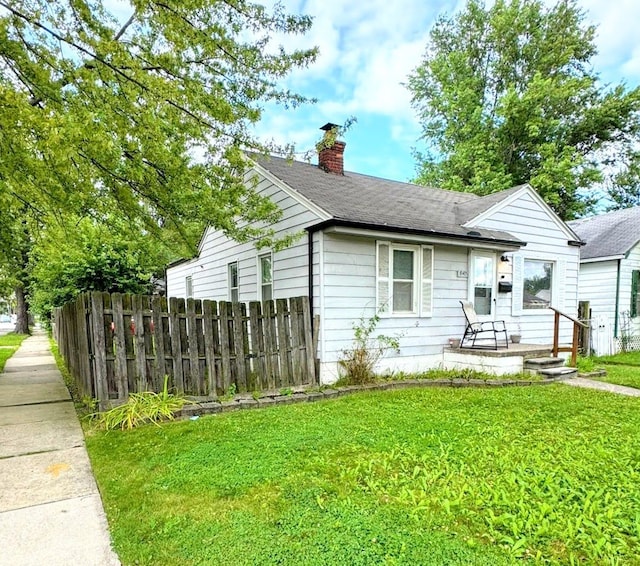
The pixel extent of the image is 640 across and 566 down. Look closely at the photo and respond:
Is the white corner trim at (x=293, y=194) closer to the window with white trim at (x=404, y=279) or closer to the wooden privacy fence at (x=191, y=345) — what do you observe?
the window with white trim at (x=404, y=279)

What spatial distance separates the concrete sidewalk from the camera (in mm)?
2262

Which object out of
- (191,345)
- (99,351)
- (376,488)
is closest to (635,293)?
(376,488)

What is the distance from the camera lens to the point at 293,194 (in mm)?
7480

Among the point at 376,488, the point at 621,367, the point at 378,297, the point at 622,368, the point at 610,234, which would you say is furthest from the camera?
the point at 610,234

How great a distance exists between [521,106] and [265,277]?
58.5 feet

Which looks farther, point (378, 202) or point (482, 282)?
point (482, 282)

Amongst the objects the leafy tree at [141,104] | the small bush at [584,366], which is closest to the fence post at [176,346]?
the leafy tree at [141,104]

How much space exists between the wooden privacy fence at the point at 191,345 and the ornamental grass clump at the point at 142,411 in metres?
0.12

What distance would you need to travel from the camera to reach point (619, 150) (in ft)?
69.3

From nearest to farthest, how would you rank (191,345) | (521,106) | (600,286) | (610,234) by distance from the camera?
(191,345)
(600,286)
(610,234)
(521,106)

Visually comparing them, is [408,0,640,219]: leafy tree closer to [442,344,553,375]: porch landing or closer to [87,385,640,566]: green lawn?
[442,344,553,375]: porch landing

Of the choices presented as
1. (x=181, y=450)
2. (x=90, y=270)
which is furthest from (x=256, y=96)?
(x=90, y=270)

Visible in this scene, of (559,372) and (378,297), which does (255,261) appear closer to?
(378,297)

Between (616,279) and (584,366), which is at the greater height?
(616,279)
